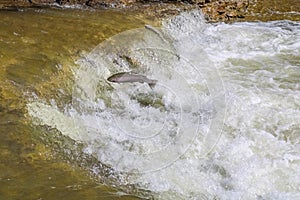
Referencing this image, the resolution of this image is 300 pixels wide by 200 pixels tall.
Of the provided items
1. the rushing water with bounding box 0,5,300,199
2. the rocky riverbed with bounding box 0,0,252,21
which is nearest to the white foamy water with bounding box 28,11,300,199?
the rushing water with bounding box 0,5,300,199

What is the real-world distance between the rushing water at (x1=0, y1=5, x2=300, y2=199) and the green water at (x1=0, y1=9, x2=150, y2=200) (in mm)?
16

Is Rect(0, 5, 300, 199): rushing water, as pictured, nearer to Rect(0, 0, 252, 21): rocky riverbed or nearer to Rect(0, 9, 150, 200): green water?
Rect(0, 9, 150, 200): green water

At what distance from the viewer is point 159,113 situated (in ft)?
16.5

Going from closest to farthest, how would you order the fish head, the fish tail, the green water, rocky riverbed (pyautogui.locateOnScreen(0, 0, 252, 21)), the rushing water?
the green water
the rushing water
the fish head
the fish tail
rocky riverbed (pyautogui.locateOnScreen(0, 0, 252, 21))

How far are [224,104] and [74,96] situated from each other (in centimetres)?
175

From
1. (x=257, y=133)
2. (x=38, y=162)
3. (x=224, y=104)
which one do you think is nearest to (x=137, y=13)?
(x=224, y=104)

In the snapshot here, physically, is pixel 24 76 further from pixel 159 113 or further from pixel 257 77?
pixel 257 77

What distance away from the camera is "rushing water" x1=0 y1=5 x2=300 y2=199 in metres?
3.87

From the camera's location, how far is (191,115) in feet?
16.8

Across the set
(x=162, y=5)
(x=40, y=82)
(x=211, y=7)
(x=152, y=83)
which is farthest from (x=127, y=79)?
(x=211, y=7)

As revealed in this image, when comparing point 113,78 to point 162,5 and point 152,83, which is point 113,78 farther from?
point 162,5

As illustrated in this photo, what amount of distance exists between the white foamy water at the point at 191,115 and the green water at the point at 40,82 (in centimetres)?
19

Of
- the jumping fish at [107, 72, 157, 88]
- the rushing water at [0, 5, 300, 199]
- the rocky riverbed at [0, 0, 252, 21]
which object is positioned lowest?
the rushing water at [0, 5, 300, 199]

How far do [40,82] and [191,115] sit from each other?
1681mm
